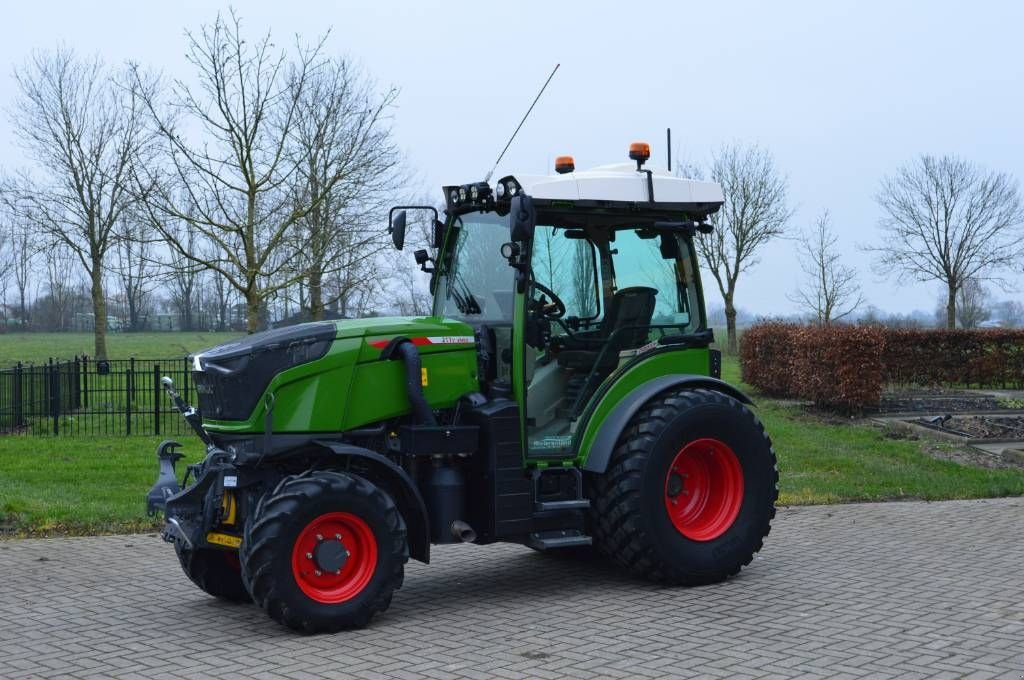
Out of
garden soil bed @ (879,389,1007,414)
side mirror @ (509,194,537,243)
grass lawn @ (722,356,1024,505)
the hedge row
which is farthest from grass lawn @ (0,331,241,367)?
side mirror @ (509,194,537,243)

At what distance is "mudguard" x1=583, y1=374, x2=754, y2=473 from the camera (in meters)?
7.39

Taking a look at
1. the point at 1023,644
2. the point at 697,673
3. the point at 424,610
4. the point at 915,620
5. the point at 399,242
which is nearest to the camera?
the point at 697,673

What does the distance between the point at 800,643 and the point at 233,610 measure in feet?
11.3

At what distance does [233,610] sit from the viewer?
282 inches

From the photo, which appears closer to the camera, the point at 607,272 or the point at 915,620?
the point at 915,620

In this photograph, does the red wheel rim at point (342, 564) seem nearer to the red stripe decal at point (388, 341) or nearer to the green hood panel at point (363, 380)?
the green hood panel at point (363, 380)

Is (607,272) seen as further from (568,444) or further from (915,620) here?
(915,620)

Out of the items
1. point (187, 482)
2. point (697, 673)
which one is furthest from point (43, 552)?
point (697, 673)

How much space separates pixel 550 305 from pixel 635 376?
0.76 m

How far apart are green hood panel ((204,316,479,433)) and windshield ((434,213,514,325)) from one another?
0.33 m

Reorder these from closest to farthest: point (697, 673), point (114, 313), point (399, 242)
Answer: point (697, 673) → point (399, 242) → point (114, 313)

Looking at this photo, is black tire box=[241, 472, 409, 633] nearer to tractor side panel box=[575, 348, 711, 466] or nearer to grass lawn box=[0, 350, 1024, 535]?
tractor side panel box=[575, 348, 711, 466]

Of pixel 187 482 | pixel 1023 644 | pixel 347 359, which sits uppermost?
pixel 347 359

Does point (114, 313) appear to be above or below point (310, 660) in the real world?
above
